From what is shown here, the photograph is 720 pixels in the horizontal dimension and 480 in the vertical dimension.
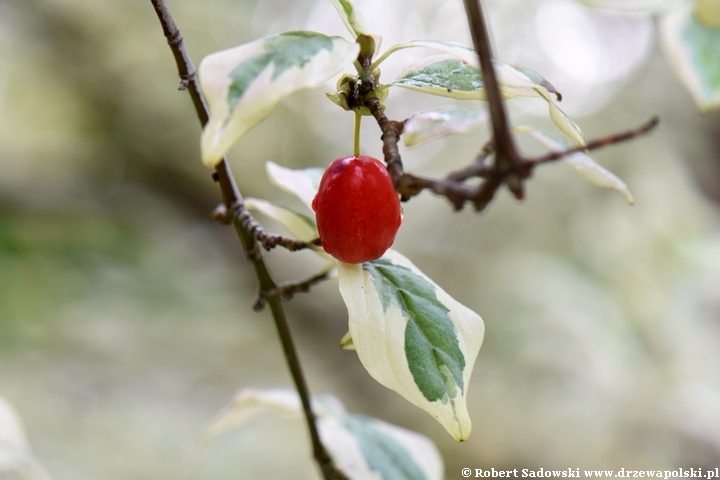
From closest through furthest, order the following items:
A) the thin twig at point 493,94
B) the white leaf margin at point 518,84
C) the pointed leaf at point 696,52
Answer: the thin twig at point 493,94 → the white leaf margin at point 518,84 → the pointed leaf at point 696,52

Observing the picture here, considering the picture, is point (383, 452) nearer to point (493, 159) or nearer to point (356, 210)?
point (356, 210)

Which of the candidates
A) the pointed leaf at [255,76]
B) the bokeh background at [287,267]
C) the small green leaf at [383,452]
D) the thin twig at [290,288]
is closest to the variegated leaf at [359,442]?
the small green leaf at [383,452]

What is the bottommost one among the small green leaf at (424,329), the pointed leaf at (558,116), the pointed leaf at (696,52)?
the pointed leaf at (696,52)

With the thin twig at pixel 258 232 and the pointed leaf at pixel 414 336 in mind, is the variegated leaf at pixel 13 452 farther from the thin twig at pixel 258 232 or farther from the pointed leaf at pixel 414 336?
the pointed leaf at pixel 414 336

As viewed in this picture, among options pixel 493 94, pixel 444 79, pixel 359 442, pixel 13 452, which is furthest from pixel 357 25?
pixel 13 452

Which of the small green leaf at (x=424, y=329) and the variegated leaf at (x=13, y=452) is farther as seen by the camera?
the variegated leaf at (x=13, y=452)

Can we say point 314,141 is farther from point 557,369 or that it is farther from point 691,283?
point 691,283
